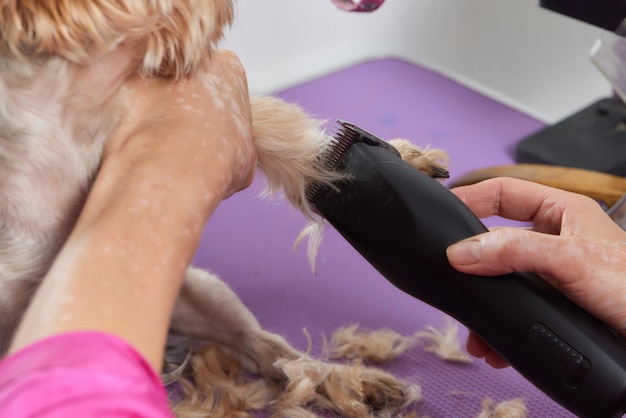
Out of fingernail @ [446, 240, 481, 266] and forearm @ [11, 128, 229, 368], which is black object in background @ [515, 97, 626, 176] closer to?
fingernail @ [446, 240, 481, 266]

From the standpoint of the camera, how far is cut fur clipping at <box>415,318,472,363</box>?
1022 mm

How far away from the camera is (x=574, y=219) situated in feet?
2.83

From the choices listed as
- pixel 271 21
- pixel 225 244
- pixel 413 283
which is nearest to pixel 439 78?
pixel 271 21

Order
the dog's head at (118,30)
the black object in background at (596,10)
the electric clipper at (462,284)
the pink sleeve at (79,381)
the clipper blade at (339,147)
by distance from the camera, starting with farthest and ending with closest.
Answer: the black object in background at (596,10)
the clipper blade at (339,147)
the electric clipper at (462,284)
the dog's head at (118,30)
the pink sleeve at (79,381)

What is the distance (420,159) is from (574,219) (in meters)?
0.19

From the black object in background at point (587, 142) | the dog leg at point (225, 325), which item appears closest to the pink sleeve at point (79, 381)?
the dog leg at point (225, 325)

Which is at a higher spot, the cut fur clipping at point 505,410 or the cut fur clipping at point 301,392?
the cut fur clipping at point 505,410

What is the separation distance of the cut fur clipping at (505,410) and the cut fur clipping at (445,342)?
0.30ft

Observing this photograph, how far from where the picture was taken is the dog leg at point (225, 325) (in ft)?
3.19

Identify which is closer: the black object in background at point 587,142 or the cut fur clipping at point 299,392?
the cut fur clipping at point 299,392

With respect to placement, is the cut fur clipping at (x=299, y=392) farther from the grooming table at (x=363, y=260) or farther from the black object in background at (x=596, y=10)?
the black object in background at (x=596, y=10)

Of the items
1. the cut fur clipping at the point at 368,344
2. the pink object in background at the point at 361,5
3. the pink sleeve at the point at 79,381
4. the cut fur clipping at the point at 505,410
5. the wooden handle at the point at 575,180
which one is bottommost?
the cut fur clipping at the point at 368,344

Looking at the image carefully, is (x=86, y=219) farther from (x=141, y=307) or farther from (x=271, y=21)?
(x=271, y=21)

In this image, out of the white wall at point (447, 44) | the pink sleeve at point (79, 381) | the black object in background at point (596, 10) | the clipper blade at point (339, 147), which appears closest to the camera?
the pink sleeve at point (79, 381)
